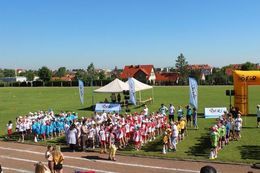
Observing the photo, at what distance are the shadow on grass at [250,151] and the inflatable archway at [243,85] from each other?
9.59m

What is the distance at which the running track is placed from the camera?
15.5m

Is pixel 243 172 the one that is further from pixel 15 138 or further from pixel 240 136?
pixel 15 138

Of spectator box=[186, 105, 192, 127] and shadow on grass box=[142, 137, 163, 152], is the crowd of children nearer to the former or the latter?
shadow on grass box=[142, 137, 163, 152]

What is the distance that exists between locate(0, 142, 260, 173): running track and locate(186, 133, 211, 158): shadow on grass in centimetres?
146

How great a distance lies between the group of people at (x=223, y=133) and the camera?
16891 millimetres

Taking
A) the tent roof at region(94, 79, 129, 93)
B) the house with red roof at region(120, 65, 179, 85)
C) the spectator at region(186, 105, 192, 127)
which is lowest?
the spectator at region(186, 105, 192, 127)

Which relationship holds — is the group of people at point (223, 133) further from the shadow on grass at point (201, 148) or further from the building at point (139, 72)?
the building at point (139, 72)

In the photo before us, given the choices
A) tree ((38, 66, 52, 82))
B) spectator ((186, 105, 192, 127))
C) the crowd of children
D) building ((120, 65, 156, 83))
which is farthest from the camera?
building ((120, 65, 156, 83))

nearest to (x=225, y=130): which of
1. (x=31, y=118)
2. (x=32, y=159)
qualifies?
(x=32, y=159)

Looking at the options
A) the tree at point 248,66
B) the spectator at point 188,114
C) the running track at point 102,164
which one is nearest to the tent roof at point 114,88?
the spectator at point 188,114

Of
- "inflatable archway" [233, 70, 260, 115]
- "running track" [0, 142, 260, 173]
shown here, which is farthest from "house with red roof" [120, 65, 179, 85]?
"running track" [0, 142, 260, 173]

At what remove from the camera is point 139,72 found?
116625 millimetres

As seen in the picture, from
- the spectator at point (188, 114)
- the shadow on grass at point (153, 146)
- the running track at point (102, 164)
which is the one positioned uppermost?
the spectator at point (188, 114)

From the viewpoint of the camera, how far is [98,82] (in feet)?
295
